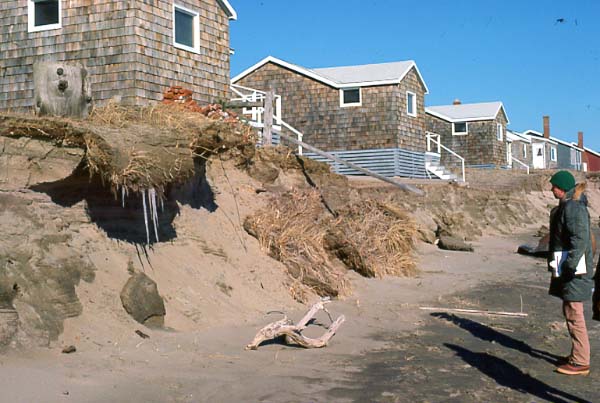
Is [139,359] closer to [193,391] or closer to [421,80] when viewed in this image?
[193,391]

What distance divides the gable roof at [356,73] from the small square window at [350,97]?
0.31 metres

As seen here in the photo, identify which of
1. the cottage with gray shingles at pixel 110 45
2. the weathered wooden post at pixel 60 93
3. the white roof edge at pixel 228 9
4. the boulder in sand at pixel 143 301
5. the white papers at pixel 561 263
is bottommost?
the boulder in sand at pixel 143 301

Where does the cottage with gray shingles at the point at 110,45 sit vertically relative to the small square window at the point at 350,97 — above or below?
below

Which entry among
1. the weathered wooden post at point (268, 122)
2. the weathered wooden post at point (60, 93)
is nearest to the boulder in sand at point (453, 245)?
the weathered wooden post at point (268, 122)

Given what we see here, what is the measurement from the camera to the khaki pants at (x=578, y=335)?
23.6ft

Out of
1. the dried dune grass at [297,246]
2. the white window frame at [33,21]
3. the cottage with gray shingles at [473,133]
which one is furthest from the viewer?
the cottage with gray shingles at [473,133]

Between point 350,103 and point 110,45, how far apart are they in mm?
14709

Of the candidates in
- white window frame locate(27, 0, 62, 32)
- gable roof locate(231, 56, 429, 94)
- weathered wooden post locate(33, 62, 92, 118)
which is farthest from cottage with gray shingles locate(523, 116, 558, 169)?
weathered wooden post locate(33, 62, 92, 118)

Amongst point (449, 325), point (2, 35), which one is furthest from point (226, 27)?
point (449, 325)

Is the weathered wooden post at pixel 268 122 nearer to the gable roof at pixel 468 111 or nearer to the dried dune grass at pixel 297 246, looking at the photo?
the dried dune grass at pixel 297 246

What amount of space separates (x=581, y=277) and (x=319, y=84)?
23702mm

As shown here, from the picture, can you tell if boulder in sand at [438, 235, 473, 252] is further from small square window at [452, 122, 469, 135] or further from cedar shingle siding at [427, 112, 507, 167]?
small square window at [452, 122, 469, 135]

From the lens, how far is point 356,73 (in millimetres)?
31125

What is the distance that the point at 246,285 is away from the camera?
10273mm
